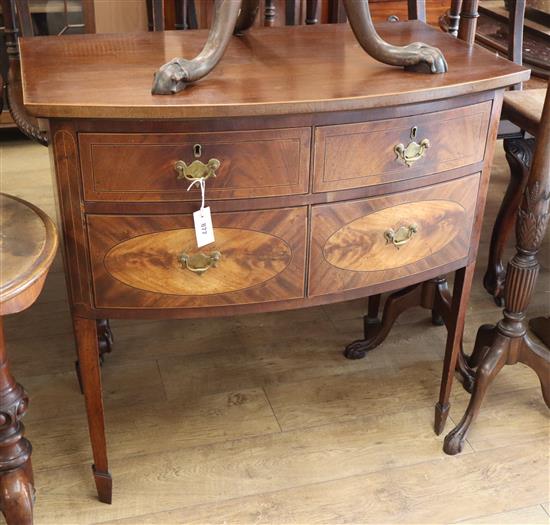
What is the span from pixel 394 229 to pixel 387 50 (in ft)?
1.07

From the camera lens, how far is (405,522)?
1.61 metres

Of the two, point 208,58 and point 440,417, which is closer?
point 208,58

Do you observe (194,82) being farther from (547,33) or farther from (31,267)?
(547,33)

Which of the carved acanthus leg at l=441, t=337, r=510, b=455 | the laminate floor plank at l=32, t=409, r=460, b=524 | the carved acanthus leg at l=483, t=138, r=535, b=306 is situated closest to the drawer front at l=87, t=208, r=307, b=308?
the laminate floor plank at l=32, t=409, r=460, b=524

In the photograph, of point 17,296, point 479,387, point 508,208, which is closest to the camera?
point 17,296

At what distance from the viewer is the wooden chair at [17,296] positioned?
1258 mm

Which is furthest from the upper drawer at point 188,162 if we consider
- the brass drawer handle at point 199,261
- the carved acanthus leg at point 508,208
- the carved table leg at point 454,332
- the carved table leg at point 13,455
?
the carved acanthus leg at point 508,208

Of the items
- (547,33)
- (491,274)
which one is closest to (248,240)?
(491,274)

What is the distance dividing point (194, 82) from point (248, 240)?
0.28m

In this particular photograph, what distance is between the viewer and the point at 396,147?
4.49 ft

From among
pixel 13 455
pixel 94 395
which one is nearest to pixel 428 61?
pixel 94 395

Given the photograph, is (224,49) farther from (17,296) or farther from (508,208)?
Result: (508,208)

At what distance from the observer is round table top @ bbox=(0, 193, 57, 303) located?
1.25 meters

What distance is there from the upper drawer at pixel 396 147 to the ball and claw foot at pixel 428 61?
0.08m
